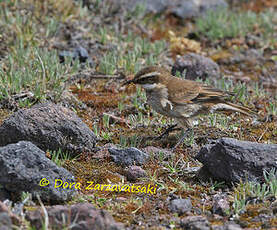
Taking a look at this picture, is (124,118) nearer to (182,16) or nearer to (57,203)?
(57,203)

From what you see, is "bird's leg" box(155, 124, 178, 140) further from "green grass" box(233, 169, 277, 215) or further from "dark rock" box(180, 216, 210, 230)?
"dark rock" box(180, 216, 210, 230)

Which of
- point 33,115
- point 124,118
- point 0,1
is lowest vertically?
point 124,118

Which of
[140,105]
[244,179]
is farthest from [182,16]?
[244,179]

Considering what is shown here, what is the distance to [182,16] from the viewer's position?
45.9 feet

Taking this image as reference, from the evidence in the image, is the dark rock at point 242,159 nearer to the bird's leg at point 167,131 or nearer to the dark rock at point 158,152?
the dark rock at point 158,152

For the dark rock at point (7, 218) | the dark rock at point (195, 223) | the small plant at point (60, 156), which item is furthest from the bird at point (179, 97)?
the dark rock at point (7, 218)

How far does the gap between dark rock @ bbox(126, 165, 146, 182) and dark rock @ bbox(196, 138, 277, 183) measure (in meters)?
0.96

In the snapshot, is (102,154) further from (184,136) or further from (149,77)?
(149,77)

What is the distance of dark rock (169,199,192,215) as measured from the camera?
18.5ft

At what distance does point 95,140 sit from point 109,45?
443 centimetres

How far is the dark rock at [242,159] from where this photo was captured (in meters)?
6.11

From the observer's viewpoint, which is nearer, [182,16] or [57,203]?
[57,203]

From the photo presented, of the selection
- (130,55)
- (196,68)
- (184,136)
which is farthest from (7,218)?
(196,68)

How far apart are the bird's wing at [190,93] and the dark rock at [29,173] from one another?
2.96 m
